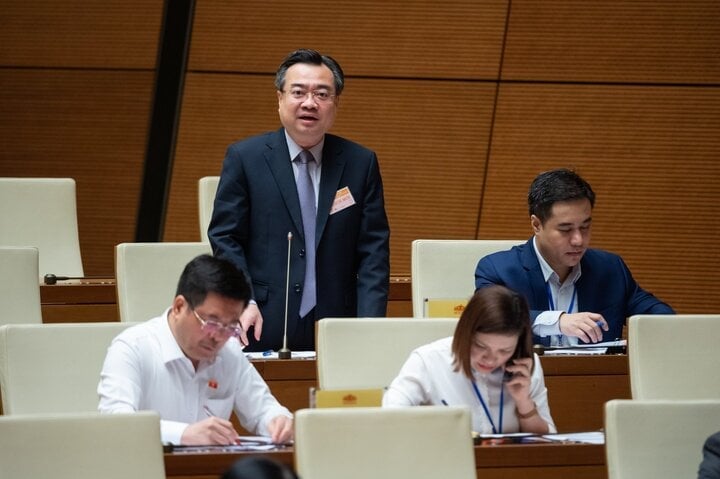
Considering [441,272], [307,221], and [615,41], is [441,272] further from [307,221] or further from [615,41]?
[615,41]

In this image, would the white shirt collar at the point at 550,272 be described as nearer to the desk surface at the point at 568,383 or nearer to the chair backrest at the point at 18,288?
the desk surface at the point at 568,383

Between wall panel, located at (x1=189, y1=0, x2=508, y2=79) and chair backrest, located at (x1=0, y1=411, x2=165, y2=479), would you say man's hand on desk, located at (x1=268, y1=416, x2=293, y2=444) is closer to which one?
chair backrest, located at (x1=0, y1=411, x2=165, y2=479)

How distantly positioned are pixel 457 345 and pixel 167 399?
0.77 m

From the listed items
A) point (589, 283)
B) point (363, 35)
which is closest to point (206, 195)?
point (363, 35)

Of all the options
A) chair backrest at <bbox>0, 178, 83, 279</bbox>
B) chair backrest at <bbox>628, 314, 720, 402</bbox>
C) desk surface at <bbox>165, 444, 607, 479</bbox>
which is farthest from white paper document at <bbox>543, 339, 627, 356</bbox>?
chair backrest at <bbox>0, 178, 83, 279</bbox>

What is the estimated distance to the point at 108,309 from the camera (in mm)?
5422

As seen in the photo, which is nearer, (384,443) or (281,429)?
(384,443)

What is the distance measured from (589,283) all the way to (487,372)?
112cm

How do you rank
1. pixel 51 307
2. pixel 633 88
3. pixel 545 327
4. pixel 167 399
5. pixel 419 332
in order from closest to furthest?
1. pixel 167 399
2. pixel 419 332
3. pixel 545 327
4. pixel 51 307
5. pixel 633 88

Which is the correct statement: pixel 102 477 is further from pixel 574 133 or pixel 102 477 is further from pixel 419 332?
pixel 574 133

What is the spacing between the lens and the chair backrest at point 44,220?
→ 6.02 metres

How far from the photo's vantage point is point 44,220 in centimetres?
607

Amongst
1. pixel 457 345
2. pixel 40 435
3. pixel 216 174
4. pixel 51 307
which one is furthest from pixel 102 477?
pixel 216 174

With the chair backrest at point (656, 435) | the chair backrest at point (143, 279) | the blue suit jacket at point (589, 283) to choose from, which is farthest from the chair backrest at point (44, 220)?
the chair backrest at point (656, 435)
